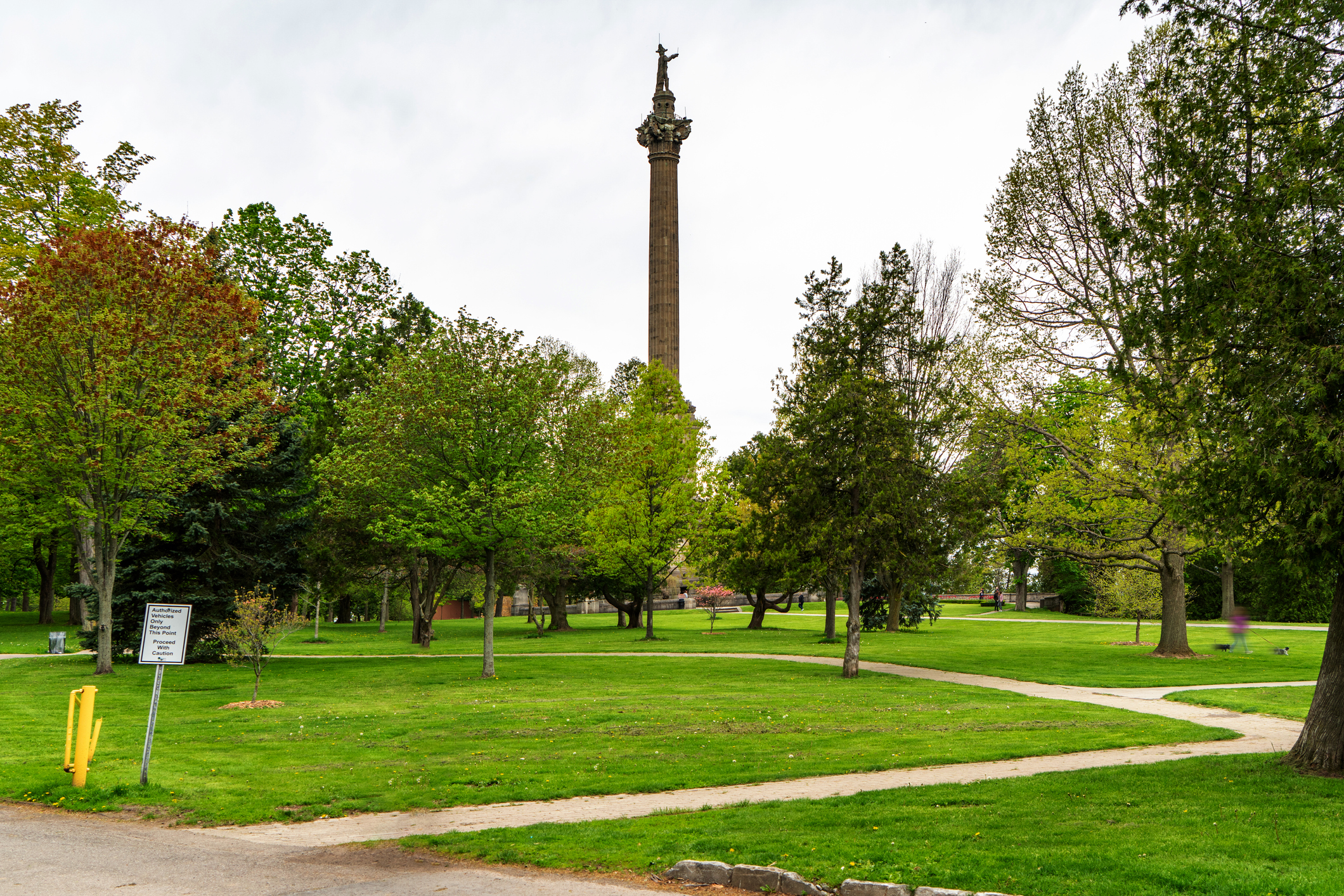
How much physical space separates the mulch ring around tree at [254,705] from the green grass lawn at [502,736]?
0.41m

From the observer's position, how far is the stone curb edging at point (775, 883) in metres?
6.42

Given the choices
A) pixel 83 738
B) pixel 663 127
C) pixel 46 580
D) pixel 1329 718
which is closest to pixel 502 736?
pixel 83 738

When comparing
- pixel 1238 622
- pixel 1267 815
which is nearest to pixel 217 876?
pixel 1267 815

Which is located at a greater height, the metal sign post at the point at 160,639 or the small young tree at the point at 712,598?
the metal sign post at the point at 160,639

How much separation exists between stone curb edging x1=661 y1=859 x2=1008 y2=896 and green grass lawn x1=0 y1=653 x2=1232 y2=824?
3148 mm

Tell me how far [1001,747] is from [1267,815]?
4.18 m

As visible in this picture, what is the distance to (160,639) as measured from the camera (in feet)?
34.8

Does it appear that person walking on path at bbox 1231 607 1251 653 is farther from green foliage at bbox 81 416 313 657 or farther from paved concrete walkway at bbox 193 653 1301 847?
green foliage at bbox 81 416 313 657

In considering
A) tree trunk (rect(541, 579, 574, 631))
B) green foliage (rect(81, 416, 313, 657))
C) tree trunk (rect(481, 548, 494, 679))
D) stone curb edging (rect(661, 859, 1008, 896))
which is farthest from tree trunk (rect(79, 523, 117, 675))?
tree trunk (rect(541, 579, 574, 631))

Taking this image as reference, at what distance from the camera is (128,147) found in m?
26.1

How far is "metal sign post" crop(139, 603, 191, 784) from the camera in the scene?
34.5ft

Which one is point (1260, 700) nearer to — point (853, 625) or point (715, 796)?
point (853, 625)

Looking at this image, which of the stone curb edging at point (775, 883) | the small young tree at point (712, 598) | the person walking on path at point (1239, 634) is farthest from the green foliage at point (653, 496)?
the stone curb edging at point (775, 883)

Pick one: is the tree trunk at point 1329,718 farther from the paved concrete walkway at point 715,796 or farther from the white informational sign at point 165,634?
the white informational sign at point 165,634
